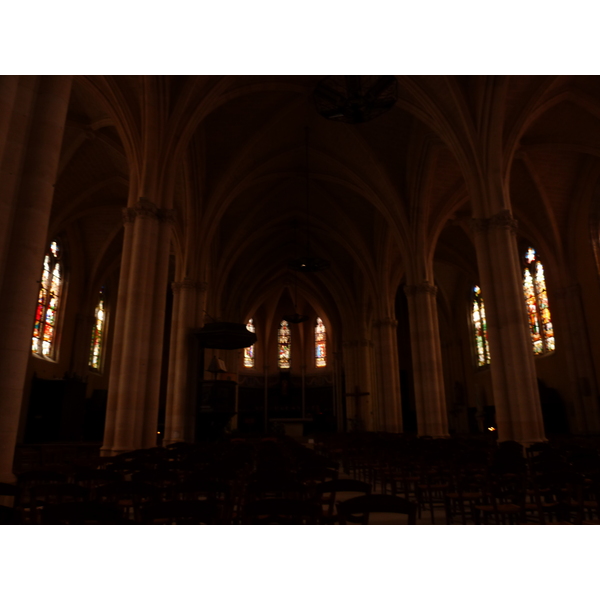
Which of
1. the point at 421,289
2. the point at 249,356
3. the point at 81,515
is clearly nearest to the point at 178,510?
the point at 81,515

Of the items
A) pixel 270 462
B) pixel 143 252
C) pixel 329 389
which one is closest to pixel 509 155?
pixel 143 252

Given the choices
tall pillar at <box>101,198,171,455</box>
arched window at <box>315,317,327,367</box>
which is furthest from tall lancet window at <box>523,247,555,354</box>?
arched window at <box>315,317,327,367</box>

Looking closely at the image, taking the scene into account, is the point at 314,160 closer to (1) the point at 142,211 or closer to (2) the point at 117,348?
(1) the point at 142,211

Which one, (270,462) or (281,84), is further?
(281,84)

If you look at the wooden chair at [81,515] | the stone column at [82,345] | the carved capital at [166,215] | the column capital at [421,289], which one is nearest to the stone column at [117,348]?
the carved capital at [166,215]

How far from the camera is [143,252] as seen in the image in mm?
13328

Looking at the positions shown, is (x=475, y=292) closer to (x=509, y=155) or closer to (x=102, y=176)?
(x=509, y=155)

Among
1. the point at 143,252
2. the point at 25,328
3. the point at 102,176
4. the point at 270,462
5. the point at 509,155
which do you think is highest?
the point at 102,176

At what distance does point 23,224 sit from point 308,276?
34.9m

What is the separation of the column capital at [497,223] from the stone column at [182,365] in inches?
459

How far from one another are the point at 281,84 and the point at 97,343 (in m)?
20.7

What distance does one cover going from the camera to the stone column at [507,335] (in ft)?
44.3

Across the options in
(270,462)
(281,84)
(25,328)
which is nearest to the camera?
(25,328)

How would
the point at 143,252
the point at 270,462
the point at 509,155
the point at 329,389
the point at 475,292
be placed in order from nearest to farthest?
1. the point at 270,462
2. the point at 143,252
3. the point at 509,155
4. the point at 475,292
5. the point at 329,389
